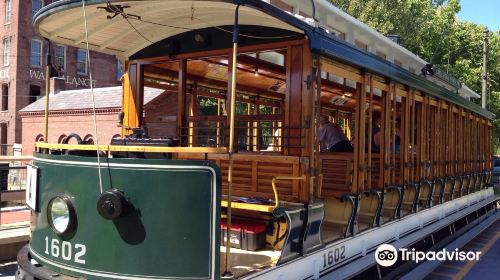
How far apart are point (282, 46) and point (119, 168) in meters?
2.01

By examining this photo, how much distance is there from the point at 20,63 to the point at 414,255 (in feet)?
87.7

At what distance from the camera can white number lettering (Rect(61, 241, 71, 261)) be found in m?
3.42

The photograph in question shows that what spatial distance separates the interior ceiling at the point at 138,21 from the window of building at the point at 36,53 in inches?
1016

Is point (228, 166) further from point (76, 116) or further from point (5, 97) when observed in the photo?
point (5, 97)

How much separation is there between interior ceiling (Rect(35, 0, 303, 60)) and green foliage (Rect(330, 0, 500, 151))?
1553cm

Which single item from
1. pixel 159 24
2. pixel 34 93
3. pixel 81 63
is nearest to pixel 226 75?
pixel 159 24

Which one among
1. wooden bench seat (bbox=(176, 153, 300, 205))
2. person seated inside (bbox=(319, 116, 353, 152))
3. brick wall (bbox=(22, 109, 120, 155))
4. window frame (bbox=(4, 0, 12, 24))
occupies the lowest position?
wooden bench seat (bbox=(176, 153, 300, 205))

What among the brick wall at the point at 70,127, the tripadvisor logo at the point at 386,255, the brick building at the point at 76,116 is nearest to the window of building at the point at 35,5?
the brick building at the point at 76,116

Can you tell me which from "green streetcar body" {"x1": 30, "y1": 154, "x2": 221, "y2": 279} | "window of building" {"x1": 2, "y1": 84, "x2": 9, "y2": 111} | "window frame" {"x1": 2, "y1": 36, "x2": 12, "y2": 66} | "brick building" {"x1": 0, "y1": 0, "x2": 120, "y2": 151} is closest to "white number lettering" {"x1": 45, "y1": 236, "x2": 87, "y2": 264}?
"green streetcar body" {"x1": 30, "y1": 154, "x2": 221, "y2": 279}

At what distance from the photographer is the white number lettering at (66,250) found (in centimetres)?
342

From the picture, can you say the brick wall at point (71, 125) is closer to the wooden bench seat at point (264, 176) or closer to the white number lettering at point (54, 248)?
the wooden bench seat at point (264, 176)

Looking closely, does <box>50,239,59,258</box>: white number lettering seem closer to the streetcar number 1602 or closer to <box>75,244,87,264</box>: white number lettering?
<box>75,244,87,264</box>: white number lettering

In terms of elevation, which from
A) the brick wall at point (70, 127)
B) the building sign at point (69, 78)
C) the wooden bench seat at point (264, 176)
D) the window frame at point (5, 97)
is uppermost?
the building sign at point (69, 78)

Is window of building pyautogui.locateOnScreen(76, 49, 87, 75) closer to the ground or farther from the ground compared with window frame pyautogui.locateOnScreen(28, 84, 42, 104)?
farther from the ground
